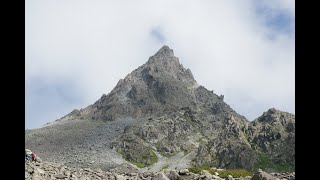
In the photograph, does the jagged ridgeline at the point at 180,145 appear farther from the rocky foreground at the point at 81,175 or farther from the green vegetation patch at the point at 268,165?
the rocky foreground at the point at 81,175

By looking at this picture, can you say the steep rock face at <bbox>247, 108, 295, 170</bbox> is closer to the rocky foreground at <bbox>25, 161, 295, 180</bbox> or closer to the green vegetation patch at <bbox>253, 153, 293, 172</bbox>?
the green vegetation patch at <bbox>253, 153, 293, 172</bbox>

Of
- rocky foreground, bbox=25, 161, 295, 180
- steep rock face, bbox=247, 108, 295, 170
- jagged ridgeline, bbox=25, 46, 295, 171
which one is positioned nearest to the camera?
rocky foreground, bbox=25, 161, 295, 180

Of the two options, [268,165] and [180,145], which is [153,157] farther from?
[268,165]

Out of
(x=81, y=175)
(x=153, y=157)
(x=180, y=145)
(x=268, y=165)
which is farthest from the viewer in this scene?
(x=180, y=145)

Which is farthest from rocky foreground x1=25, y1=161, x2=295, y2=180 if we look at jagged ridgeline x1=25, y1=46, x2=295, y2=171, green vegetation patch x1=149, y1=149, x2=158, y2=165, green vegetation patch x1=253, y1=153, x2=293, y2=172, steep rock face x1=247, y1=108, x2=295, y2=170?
green vegetation patch x1=149, y1=149, x2=158, y2=165

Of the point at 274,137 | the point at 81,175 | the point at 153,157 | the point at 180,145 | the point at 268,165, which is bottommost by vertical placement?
the point at 268,165

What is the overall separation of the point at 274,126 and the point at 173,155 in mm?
39807

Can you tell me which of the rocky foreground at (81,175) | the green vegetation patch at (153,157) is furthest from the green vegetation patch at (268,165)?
the rocky foreground at (81,175)

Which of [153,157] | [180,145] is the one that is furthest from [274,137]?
[153,157]

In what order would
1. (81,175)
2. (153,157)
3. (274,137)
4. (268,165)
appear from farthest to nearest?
(153,157) < (274,137) < (268,165) < (81,175)

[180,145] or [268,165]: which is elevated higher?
[180,145]

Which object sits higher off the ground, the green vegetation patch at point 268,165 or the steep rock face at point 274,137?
the steep rock face at point 274,137
